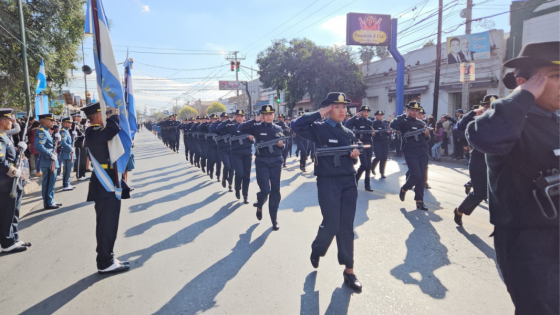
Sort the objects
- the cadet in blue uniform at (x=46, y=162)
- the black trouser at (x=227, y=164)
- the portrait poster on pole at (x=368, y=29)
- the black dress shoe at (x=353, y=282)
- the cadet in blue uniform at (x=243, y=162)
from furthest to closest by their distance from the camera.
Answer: the portrait poster on pole at (x=368, y=29)
the black trouser at (x=227, y=164)
the cadet in blue uniform at (x=243, y=162)
the cadet in blue uniform at (x=46, y=162)
the black dress shoe at (x=353, y=282)

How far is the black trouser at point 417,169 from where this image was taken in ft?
20.2

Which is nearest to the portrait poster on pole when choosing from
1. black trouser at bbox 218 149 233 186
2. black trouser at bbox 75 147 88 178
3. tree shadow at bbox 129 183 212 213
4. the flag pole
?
black trouser at bbox 218 149 233 186

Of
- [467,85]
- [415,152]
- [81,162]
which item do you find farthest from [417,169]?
[467,85]

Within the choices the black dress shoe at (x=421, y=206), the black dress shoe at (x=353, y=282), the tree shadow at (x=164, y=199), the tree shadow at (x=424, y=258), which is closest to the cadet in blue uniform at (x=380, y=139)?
the black dress shoe at (x=421, y=206)

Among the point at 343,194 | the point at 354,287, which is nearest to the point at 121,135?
the point at 343,194

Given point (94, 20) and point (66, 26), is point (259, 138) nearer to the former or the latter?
point (94, 20)

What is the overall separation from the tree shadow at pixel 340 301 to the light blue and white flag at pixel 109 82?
274cm

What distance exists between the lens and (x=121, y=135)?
12.8 ft

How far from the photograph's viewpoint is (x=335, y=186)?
3.53m

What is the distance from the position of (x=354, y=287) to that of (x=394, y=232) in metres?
1.92

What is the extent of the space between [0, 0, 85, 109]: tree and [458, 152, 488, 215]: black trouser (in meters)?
14.0

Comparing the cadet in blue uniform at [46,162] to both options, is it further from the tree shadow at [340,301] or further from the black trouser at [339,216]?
the tree shadow at [340,301]

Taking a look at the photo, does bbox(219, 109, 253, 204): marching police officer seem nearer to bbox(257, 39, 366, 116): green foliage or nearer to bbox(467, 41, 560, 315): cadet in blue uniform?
bbox(467, 41, 560, 315): cadet in blue uniform

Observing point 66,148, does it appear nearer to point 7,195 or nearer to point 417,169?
point 7,195
